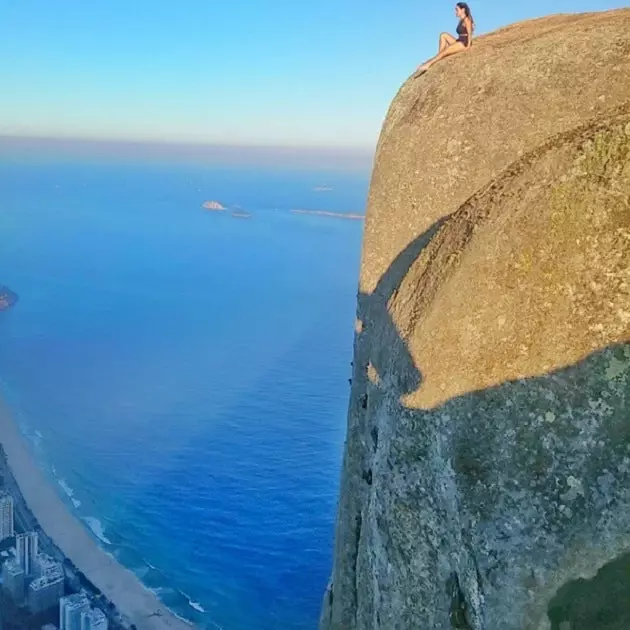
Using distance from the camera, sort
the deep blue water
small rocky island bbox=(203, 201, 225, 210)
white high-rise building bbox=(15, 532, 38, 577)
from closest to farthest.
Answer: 1. white high-rise building bbox=(15, 532, 38, 577)
2. the deep blue water
3. small rocky island bbox=(203, 201, 225, 210)

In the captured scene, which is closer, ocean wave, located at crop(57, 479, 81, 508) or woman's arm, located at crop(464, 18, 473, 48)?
woman's arm, located at crop(464, 18, 473, 48)

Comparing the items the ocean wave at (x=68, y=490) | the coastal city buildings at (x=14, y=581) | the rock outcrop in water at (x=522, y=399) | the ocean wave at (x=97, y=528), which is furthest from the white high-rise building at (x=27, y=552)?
the rock outcrop in water at (x=522, y=399)

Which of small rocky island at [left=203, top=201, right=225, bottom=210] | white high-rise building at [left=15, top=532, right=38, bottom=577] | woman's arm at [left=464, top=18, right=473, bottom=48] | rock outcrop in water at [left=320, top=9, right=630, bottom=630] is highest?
woman's arm at [left=464, top=18, right=473, bottom=48]

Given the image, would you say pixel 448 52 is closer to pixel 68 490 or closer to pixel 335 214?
pixel 68 490

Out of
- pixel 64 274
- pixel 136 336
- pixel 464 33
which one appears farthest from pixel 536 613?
pixel 64 274

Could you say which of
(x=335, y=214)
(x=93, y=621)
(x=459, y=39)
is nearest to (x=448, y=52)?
(x=459, y=39)

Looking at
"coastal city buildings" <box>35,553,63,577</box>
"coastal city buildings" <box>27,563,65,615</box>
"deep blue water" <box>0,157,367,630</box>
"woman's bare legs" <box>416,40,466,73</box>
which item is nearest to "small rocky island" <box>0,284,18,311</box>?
"deep blue water" <box>0,157,367,630</box>

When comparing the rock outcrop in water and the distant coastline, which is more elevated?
the rock outcrop in water

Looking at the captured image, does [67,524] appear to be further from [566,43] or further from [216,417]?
[566,43]

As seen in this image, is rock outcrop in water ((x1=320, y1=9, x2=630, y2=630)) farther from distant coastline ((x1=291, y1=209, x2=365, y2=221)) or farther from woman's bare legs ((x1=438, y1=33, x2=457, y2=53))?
distant coastline ((x1=291, y1=209, x2=365, y2=221))
